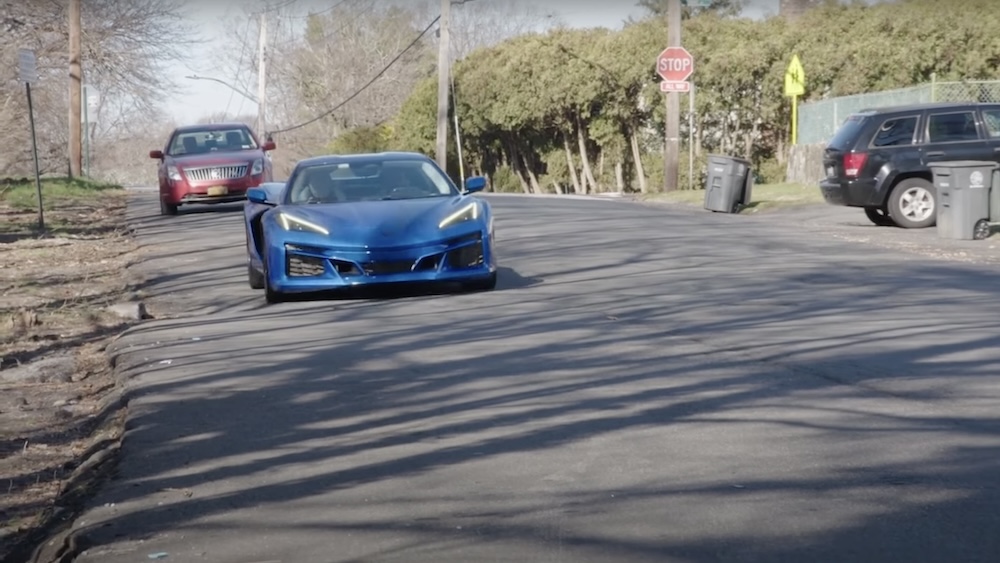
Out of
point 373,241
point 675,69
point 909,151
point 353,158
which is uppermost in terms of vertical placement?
point 675,69

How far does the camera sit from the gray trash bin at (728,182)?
25531 mm

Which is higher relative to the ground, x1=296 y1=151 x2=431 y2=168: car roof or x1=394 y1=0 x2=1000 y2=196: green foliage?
x1=394 y1=0 x2=1000 y2=196: green foliage

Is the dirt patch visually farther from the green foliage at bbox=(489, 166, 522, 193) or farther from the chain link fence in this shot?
the green foliage at bbox=(489, 166, 522, 193)

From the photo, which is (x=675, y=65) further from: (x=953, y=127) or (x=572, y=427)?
(x=572, y=427)

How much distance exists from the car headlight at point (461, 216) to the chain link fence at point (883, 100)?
1570 cm

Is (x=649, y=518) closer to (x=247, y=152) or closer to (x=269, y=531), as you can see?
(x=269, y=531)

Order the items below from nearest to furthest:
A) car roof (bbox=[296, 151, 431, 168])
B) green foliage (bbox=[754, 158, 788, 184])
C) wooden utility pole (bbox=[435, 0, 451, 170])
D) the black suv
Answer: car roof (bbox=[296, 151, 431, 168]) < the black suv < green foliage (bbox=[754, 158, 788, 184]) < wooden utility pole (bbox=[435, 0, 451, 170])

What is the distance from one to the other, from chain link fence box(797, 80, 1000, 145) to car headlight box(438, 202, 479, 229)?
15.7 meters

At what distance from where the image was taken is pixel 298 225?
467 inches

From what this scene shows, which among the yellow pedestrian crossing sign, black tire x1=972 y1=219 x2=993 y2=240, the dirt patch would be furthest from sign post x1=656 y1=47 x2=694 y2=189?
the dirt patch

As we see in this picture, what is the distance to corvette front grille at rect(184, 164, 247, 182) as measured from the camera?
2442cm

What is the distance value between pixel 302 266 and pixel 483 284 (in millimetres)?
1531

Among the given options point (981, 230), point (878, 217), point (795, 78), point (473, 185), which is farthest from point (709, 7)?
point (473, 185)

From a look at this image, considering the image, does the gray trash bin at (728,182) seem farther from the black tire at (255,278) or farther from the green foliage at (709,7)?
the green foliage at (709,7)
